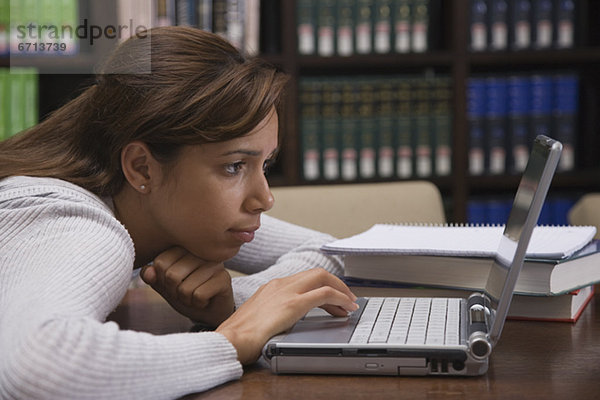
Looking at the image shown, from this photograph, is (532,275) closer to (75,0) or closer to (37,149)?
(37,149)

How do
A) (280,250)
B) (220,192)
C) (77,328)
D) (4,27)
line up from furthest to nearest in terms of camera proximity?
(4,27), (280,250), (220,192), (77,328)

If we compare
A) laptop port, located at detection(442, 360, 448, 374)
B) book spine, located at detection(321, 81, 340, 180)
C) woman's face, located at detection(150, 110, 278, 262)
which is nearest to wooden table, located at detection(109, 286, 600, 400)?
laptop port, located at detection(442, 360, 448, 374)

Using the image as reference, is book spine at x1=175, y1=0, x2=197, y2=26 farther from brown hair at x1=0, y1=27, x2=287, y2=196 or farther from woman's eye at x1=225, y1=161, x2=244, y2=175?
woman's eye at x1=225, y1=161, x2=244, y2=175

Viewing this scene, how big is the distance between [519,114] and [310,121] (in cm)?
71

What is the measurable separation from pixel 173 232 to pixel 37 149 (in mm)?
261

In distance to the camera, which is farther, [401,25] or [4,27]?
[401,25]

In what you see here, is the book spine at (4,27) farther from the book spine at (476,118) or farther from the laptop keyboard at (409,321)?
the laptop keyboard at (409,321)

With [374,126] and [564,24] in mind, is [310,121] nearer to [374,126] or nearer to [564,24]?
[374,126]

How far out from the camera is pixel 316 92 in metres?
2.56

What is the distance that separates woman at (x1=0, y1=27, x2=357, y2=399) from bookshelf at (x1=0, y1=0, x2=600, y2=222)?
4.33 ft

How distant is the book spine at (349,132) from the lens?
2562 millimetres

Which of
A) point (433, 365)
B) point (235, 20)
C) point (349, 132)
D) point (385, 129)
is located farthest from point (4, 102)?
point (433, 365)

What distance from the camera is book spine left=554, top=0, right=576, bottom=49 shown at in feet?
8.51

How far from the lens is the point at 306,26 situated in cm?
255
